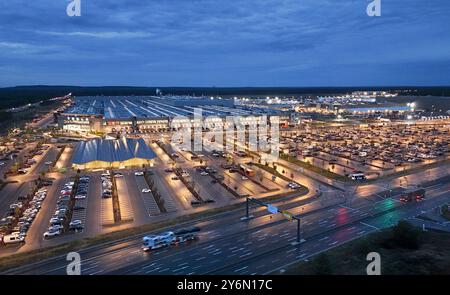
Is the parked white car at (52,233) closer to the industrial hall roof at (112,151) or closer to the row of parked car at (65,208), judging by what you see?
the row of parked car at (65,208)

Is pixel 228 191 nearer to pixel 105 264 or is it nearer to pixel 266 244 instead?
pixel 266 244

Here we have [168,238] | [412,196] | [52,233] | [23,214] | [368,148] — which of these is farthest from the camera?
[368,148]

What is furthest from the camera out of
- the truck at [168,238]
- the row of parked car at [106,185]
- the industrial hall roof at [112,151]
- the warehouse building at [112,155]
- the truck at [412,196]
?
the industrial hall roof at [112,151]

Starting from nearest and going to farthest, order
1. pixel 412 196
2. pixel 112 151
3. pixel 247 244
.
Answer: pixel 247 244, pixel 412 196, pixel 112 151

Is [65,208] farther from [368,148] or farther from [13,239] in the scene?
[368,148]

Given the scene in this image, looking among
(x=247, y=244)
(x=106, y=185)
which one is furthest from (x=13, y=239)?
(x=247, y=244)

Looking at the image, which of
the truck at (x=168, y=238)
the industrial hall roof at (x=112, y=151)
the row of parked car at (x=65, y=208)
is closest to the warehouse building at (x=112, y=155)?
the industrial hall roof at (x=112, y=151)

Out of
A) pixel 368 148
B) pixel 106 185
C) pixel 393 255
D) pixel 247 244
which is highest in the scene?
pixel 368 148
